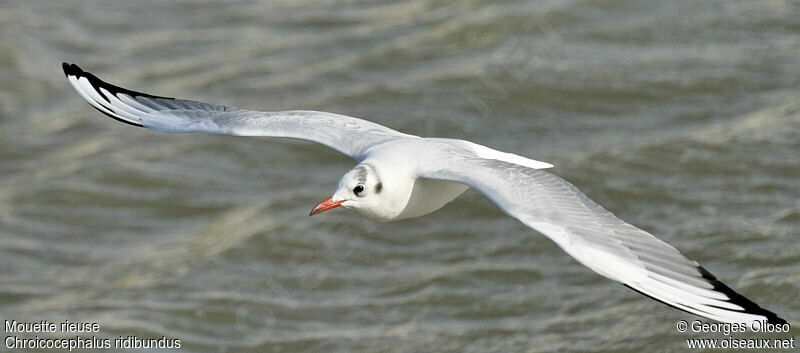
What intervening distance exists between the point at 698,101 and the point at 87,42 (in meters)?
Result: 5.72

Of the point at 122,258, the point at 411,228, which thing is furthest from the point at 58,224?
the point at 411,228

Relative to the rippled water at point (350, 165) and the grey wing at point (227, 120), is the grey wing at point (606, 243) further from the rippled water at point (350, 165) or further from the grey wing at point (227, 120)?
the rippled water at point (350, 165)

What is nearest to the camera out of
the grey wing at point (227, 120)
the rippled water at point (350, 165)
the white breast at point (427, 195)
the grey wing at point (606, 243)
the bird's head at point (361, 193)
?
the grey wing at point (606, 243)

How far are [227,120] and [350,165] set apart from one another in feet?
12.7

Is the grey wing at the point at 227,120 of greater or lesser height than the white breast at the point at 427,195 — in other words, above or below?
above

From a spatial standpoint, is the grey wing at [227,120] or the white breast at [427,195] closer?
→ the white breast at [427,195]

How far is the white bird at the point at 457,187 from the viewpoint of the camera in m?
5.98

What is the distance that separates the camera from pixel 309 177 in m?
11.5

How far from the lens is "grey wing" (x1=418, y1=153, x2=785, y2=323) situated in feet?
19.3

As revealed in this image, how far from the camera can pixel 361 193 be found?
22.9 ft

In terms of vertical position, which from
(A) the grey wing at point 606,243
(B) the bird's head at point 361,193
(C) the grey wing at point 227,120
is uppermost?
(C) the grey wing at point 227,120

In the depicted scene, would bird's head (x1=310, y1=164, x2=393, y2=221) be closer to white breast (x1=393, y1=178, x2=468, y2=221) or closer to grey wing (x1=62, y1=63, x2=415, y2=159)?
white breast (x1=393, y1=178, x2=468, y2=221)

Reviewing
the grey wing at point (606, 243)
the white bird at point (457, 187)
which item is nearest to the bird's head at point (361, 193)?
the white bird at point (457, 187)

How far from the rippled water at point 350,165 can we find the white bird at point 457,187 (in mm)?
2137
